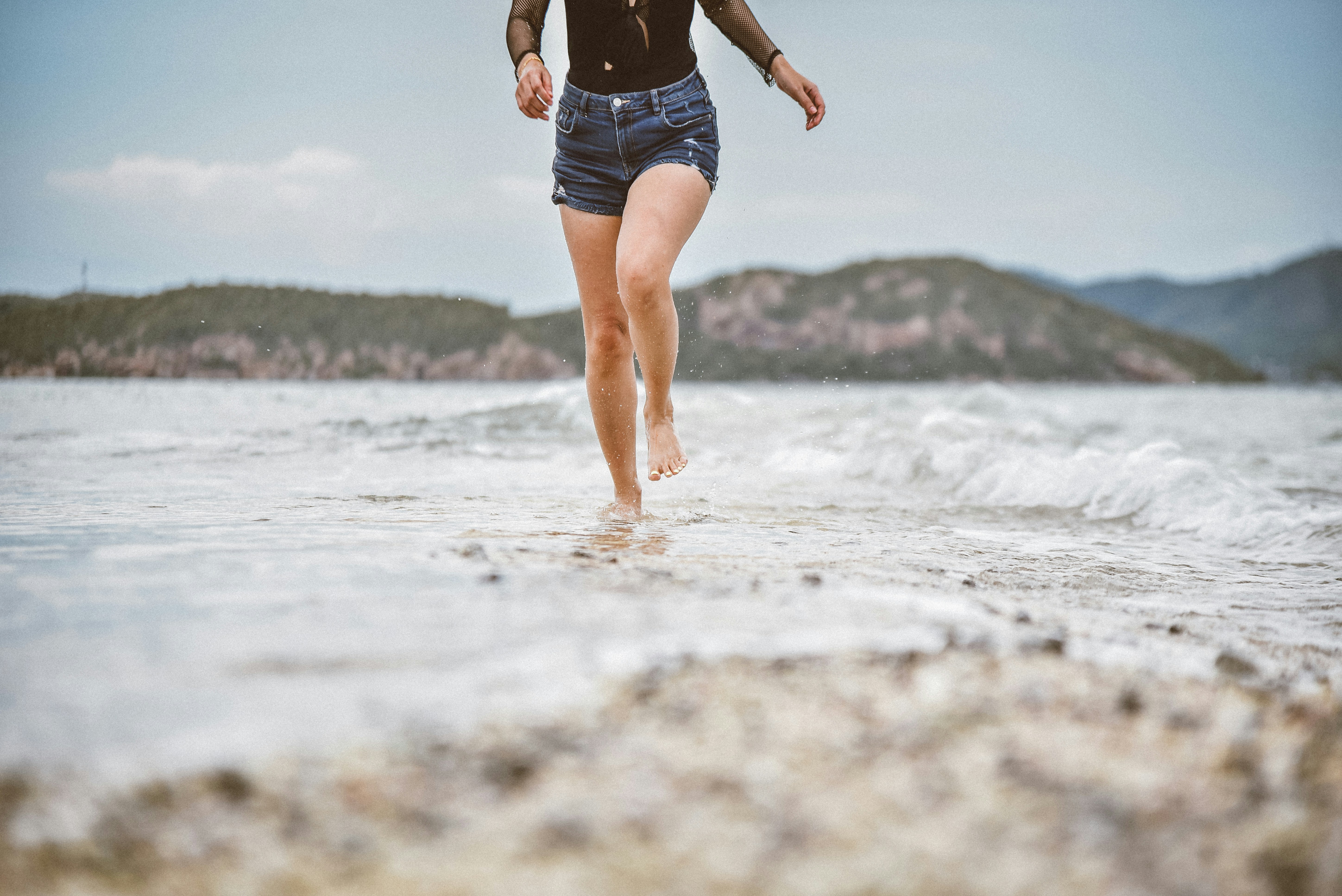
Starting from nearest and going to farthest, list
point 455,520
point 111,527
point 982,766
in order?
1. point 982,766
2. point 111,527
3. point 455,520

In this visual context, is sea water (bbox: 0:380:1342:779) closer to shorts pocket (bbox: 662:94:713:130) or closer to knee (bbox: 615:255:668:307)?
knee (bbox: 615:255:668:307)

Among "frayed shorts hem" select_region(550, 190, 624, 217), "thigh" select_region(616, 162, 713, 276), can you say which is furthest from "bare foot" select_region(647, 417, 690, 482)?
"frayed shorts hem" select_region(550, 190, 624, 217)

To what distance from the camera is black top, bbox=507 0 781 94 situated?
8.47ft

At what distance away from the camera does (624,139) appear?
2607 mm

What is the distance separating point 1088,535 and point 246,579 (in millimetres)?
2766

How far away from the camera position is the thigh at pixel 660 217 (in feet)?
7.92

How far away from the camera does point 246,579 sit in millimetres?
1258

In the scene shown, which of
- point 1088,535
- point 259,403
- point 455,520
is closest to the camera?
point 455,520

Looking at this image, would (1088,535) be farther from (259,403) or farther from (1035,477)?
(259,403)

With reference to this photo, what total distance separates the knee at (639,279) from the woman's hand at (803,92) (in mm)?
836

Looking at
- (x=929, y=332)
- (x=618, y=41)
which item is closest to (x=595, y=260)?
(x=618, y=41)

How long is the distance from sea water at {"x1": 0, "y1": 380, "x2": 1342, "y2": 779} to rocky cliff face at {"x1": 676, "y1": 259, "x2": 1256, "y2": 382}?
63164mm

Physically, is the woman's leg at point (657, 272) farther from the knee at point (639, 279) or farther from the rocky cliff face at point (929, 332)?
the rocky cliff face at point (929, 332)

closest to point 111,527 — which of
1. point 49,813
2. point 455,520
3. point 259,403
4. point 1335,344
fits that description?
point 455,520
